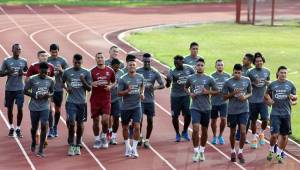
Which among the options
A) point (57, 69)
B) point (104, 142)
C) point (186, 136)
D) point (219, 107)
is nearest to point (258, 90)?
point (219, 107)

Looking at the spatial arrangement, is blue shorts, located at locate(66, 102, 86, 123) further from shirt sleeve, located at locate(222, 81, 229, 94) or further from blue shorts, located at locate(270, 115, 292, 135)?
blue shorts, located at locate(270, 115, 292, 135)

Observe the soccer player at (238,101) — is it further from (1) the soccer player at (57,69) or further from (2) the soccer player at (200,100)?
(1) the soccer player at (57,69)

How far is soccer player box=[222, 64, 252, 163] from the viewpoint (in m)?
16.4

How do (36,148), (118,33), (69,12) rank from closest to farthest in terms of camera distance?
(36,148) → (118,33) → (69,12)

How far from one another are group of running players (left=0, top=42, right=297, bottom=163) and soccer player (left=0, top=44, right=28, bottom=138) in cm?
2

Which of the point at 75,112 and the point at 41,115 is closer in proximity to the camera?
the point at 41,115

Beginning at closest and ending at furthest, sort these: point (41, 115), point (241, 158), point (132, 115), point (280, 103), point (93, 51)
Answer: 1. point (280, 103)
2. point (241, 158)
3. point (41, 115)
4. point (132, 115)
5. point (93, 51)

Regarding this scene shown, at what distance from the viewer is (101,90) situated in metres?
17.1

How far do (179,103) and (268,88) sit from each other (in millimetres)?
2621

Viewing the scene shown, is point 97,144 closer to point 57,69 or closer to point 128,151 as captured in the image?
point 128,151

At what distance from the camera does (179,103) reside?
1836 cm

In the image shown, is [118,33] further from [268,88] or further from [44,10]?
[268,88]

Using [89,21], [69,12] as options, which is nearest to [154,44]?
[89,21]

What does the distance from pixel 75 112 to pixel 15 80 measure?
213cm
